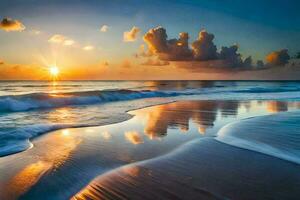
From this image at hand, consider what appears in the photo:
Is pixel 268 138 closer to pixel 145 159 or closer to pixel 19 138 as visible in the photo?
pixel 145 159

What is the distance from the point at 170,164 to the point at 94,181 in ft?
4.92

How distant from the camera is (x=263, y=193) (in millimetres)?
3750

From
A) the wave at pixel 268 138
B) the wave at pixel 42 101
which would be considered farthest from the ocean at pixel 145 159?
the wave at pixel 42 101

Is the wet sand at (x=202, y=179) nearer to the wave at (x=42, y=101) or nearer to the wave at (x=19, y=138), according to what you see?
the wave at (x=19, y=138)

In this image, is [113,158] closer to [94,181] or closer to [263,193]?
[94,181]

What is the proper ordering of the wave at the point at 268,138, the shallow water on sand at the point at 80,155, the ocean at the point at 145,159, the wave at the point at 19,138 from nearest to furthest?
the ocean at the point at 145,159, the shallow water on sand at the point at 80,155, the wave at the point at 268,138, the wave at the point at 19,138

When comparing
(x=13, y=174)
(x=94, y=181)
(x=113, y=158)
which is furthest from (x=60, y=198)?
(x=113, y=158)

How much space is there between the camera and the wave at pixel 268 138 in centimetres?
578

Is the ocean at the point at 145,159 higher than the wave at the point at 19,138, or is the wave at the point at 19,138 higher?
the wave at the point at 19,138

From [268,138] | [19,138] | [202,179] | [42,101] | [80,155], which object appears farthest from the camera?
[42,101]

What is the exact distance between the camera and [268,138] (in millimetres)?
7102

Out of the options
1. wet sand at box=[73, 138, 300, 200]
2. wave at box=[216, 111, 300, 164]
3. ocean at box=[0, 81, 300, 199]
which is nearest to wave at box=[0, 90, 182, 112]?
ocean at box=[0, 81, 300, 199]

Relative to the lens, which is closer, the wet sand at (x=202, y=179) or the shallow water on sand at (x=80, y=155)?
the wet sand at (x=202, y=179)

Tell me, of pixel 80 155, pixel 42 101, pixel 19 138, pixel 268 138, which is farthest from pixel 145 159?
pixel 42 101
